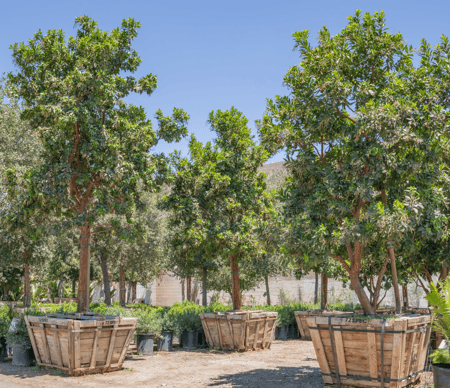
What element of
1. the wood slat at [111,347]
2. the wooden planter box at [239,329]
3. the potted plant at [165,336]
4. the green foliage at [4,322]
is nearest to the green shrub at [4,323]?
the green foliage at [4,322]

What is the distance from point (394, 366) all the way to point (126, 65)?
1055 cm

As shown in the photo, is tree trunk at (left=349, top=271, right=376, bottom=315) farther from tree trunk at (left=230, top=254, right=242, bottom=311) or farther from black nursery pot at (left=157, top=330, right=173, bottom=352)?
black nursery pot at (left=157, top=330, right=173, bottom=352)

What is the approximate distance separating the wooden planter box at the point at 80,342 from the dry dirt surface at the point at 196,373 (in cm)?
25

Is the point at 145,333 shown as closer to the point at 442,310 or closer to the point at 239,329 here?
the point at 239,329

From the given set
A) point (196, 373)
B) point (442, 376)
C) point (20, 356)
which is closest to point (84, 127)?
point (20, 356)

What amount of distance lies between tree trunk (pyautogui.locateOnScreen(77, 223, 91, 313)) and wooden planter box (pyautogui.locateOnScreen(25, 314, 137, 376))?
5.24ft

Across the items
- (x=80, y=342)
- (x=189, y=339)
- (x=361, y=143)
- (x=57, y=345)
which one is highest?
(x=361, y=143)

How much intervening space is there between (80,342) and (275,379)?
4385mm

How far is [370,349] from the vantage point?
7.37m

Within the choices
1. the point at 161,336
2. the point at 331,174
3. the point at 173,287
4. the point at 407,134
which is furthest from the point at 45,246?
the point at 173,287

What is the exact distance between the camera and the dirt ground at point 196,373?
8.62 metres

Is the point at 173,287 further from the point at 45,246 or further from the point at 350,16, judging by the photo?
the point at 350,16

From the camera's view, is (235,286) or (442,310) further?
(235,286)

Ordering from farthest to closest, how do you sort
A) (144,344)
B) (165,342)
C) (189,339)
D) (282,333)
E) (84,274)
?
1. (282,333)
2. (189,339)
3. (165,342)
4. (144,344)
5. (84,274)
